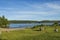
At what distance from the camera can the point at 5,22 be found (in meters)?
98.8

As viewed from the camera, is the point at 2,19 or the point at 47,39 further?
the point at 2,19

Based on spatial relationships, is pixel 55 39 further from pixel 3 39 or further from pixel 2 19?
pixel 2 19

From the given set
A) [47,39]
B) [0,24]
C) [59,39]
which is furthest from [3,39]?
[0,24]

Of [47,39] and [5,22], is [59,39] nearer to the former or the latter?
[47,39]

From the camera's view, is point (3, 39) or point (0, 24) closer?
point (3, 39)

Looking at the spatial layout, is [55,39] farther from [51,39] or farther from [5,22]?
[5,22]

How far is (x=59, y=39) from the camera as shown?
26.9 meters

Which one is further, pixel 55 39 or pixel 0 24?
pixel 0 24

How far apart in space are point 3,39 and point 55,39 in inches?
334

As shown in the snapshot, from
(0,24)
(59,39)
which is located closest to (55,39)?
(59,39)

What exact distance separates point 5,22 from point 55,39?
7411 centimetres

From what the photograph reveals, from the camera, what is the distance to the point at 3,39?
2778cm

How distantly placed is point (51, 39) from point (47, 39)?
643mm

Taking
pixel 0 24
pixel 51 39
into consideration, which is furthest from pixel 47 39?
pixel 0 24
